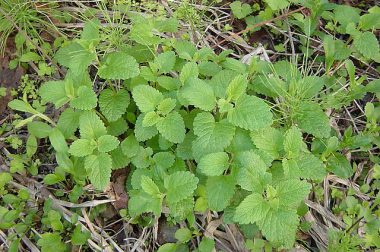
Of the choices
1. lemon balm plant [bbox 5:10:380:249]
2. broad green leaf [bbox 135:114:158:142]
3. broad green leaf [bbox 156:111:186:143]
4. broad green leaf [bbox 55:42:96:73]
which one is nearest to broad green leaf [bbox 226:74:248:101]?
lemon balm plant [bbox 5:10:380:249]

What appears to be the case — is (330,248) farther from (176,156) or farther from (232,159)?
(176,156)

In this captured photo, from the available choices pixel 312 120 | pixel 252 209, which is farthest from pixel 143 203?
pixel 312 120

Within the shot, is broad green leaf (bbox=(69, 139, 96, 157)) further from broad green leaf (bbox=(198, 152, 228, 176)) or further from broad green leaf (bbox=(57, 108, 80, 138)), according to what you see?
broad green leaf (bbox=(198, 152, 228, 176))

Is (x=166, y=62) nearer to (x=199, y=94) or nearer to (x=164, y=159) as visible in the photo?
(x=199, y=94)

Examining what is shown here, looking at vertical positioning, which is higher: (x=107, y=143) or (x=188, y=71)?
(x=188, y=71)

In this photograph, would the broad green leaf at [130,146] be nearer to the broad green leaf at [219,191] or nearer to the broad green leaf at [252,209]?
the broad green leaf at [219,191]

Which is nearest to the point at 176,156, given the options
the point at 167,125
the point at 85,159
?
the point at 167,125
